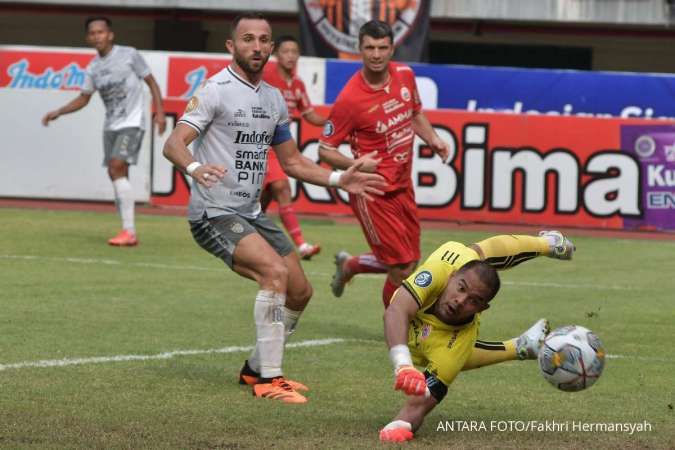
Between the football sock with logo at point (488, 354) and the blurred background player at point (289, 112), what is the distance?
23.3 ft

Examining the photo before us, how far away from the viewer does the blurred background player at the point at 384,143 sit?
10.8 metres

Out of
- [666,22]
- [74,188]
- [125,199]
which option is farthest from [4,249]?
[666,22]

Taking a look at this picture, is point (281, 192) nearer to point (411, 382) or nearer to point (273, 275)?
point (273, 275)

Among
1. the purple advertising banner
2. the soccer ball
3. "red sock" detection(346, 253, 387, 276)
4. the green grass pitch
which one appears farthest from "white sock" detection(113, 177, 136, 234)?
the soccer ball

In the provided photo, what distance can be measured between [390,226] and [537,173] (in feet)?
31.6

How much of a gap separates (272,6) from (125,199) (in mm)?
13291

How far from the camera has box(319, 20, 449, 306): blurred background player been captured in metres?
10.8

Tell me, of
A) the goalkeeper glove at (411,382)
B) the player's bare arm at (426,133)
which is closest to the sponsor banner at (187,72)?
the player's bare arm at (426,133)

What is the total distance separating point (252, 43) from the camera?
8.84m

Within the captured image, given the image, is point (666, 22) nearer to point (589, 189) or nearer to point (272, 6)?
point (272, 6)

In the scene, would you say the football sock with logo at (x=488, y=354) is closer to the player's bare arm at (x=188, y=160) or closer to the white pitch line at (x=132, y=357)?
the player's bare arm at (x=188, y=160)

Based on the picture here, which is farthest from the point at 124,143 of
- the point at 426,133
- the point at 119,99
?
the point at 426,133

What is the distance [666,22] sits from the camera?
28.4 metres

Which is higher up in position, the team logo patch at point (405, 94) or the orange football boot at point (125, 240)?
the team logo patch at point (405, 94)
